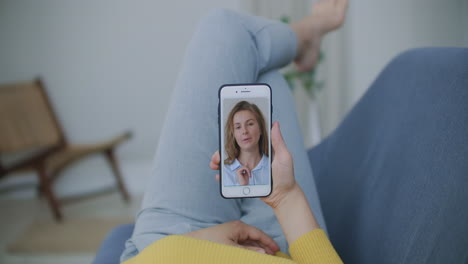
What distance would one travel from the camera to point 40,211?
2146 mm

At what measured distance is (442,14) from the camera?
1926 millimetres

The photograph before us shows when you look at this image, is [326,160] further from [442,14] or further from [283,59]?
[442,14]

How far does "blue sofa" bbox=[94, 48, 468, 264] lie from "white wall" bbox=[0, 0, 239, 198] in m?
1.59

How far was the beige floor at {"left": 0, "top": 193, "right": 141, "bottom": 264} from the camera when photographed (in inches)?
75.4

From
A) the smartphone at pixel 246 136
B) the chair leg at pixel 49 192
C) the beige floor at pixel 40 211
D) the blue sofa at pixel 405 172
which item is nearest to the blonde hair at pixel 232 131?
the smartphone at pixel 246 136

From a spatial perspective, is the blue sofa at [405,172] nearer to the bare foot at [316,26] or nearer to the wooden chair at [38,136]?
the bare foot at [316,26]

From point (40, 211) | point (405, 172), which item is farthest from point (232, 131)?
point (40, 211)

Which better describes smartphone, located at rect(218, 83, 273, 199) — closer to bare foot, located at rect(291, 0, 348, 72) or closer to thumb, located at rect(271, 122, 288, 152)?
thumb, located at rect(271, 122, 288, 152)

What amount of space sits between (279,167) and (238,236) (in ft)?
0.41

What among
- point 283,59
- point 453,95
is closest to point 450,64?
point 453,95

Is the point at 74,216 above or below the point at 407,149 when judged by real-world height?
below

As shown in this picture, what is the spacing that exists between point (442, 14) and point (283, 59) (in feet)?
4.52

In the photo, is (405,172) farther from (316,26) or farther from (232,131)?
(316,26)

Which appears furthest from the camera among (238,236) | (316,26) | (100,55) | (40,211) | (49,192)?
(100,55)
